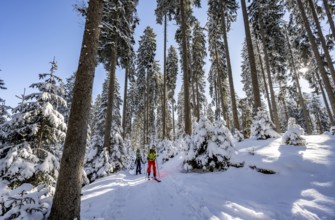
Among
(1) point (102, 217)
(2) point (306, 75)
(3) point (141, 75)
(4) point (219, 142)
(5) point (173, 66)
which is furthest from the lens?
(5) point (173, 66)

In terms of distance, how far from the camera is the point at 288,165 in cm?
666

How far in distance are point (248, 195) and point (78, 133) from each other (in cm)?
482

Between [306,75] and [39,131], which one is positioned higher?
[306,75]

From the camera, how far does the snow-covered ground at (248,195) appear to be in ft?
15.5

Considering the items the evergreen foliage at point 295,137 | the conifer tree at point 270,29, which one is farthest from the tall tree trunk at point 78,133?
the conifer tree at point 270,29

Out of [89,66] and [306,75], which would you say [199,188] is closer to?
[89,66]

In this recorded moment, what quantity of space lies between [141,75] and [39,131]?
83.6 feet

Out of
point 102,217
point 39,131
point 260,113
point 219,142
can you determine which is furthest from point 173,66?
point 102,217

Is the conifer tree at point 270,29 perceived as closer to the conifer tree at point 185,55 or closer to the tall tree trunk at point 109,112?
the conifer tree at point 185,55

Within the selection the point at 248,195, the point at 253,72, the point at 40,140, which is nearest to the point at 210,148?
the point at 248,195

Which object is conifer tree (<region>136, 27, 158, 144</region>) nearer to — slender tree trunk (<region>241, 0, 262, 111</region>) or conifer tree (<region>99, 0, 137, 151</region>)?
conifer tree (<region>99, 0, 137, 151</region>)

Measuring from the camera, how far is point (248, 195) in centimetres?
571

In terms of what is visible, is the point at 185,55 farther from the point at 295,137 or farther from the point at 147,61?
the point at 147,61

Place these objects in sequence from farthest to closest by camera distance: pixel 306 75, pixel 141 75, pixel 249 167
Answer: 1. pixel 141 75
2. pixel 306 75
3. pixel 249 167
